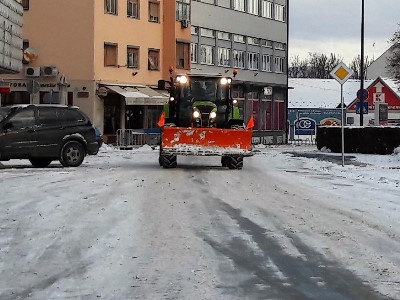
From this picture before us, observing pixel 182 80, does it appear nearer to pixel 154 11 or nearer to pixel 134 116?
pixel 134 116

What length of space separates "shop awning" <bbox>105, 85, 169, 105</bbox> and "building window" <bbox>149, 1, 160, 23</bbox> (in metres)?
4.93

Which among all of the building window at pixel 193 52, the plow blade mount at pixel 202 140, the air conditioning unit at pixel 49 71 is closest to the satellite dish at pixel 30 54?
the air conditioning unit at pixel 49 71

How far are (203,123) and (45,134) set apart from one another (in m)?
4.57

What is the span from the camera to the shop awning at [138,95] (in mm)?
43562

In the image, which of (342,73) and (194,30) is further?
(194,30)

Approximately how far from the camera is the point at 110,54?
1772 inches

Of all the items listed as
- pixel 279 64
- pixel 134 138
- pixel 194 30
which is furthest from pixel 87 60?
pixel 279 64

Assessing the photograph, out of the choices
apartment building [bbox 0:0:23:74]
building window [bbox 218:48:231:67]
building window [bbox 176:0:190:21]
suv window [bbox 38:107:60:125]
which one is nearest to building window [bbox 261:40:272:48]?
building window [bbox 218:48:231:67]

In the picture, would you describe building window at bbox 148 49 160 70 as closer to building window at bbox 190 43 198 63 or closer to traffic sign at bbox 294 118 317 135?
building window at bbox 190 43 198 63

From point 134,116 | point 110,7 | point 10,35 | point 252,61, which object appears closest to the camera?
point 10,35

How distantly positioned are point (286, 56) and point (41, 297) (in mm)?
59276

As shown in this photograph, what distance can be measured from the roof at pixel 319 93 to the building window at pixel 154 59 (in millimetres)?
35001

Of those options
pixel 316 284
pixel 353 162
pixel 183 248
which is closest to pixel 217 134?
pixel 353 162

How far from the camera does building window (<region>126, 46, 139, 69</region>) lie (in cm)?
4641
